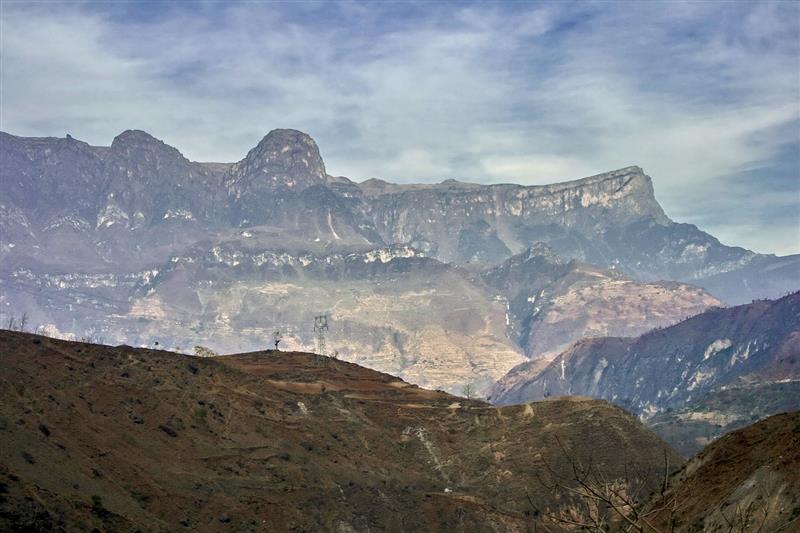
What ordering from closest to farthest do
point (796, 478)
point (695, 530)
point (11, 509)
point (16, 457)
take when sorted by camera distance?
point (796, 478) → point (695, 530) → point (11, 509) → point (16, 457)

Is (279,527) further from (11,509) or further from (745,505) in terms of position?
(745,505)

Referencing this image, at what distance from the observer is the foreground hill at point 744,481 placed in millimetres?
88875

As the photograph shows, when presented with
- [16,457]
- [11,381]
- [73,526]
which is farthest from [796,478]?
[11,381]

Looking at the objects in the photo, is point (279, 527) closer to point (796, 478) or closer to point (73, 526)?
point (73, 526)

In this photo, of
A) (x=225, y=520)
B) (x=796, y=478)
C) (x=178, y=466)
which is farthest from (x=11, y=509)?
(x=796, y=478)

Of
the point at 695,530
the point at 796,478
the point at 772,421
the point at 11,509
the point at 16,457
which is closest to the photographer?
the point at 796,478

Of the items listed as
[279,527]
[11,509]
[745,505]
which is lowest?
[279,527]

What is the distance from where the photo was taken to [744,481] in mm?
101188

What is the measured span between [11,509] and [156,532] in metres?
28.8

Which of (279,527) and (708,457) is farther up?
(708,457)

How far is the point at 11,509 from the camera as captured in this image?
133m

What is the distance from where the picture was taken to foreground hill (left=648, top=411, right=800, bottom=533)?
8888 centimetres

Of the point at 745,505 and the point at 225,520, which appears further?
the point at 225,520

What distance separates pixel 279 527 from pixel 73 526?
53.9m
